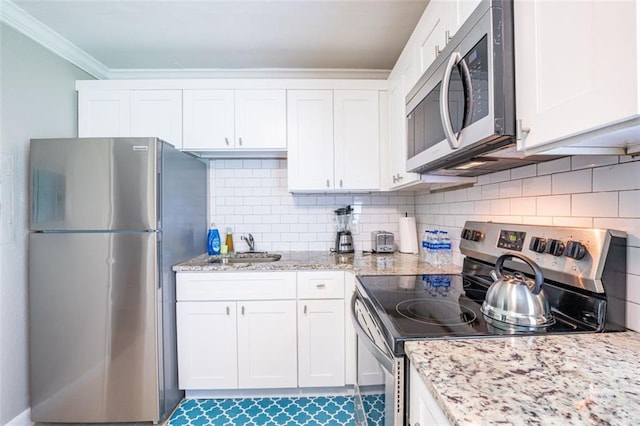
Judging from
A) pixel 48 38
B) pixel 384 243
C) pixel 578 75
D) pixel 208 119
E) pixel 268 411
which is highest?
pixel 48 38

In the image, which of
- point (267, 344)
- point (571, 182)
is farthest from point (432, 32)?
point (267, 344)

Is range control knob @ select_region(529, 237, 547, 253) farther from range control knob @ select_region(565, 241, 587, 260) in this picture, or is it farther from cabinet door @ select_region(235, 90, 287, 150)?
cabinet door @ select_region(235, 90, 287, 150)

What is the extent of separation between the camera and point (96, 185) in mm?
1739

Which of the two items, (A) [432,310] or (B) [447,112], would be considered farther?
(A) [432,310]

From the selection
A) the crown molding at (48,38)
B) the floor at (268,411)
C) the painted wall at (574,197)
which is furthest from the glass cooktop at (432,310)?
the crown molding at (48,38)

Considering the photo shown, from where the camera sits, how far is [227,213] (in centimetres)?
260

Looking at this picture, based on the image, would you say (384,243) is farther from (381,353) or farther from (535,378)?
(535,378)

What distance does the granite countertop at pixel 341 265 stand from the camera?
6.04 ft

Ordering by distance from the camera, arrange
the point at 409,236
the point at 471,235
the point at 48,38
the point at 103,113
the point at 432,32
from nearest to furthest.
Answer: the point at 432,32 → the point at 471,235 → the point at 48,38 → the point at 103,113 → the point at 409,236

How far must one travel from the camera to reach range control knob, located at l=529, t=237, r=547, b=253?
111 cm

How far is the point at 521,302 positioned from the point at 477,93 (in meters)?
0.65

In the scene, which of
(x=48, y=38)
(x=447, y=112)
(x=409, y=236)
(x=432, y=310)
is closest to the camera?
(x=447, y=112)

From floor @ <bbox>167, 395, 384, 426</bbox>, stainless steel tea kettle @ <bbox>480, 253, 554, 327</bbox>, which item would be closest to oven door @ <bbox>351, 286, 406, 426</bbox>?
stainless steel tea kettle @ <bbox>480, 253, 554, 327</bbox>

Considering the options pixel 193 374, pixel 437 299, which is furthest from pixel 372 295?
pixel 193 374
